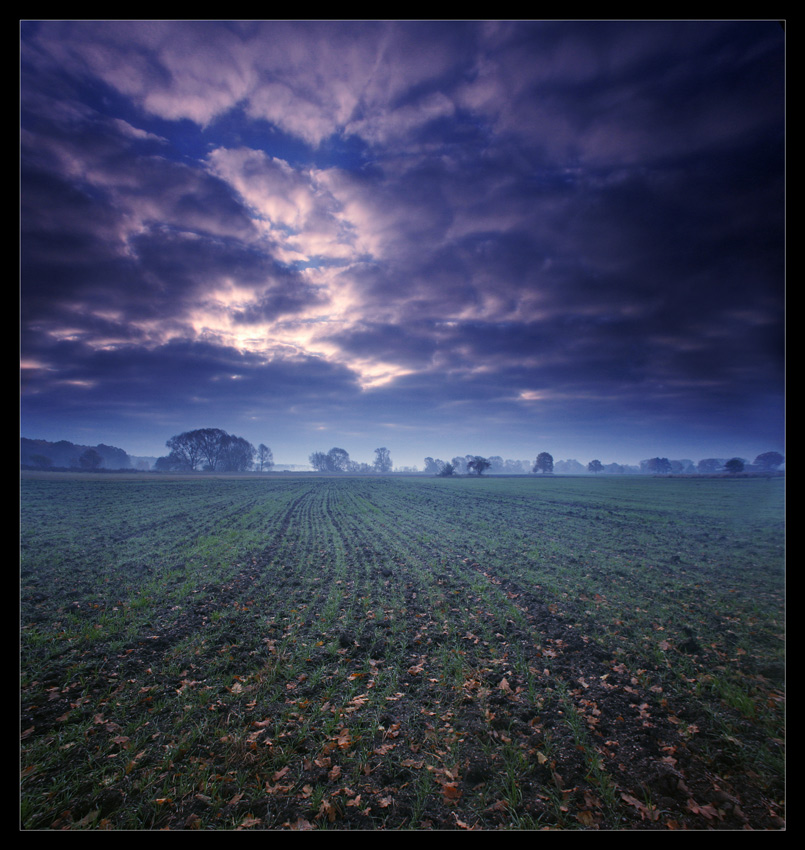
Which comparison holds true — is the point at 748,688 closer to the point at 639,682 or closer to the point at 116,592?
the point at 639,682

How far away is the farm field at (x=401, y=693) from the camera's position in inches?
104

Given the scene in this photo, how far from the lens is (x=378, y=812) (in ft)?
8.52

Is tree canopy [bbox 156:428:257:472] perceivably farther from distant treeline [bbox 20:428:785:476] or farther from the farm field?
the farm field

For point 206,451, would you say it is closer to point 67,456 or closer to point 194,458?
point 194,458

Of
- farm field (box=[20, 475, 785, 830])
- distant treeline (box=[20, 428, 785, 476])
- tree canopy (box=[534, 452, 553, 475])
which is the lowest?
tree canopy (box=[534, 452, 553, 475])

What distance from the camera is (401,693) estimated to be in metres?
4.08

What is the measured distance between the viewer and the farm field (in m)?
2.64

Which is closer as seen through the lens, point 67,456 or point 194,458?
point 67,456

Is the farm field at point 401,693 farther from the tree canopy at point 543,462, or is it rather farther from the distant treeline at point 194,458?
the tree canopy at point 543,462

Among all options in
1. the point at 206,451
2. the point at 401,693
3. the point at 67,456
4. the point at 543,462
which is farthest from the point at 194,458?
the point at 543,462

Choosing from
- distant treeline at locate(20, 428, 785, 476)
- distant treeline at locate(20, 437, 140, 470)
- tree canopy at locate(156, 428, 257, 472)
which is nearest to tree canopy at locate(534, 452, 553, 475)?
distant treeline at locate(20, 428, 785, 476)

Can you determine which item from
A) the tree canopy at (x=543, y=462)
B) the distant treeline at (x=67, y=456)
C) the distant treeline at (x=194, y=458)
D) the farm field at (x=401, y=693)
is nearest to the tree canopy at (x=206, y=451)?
the distant treeline at (x=194, y=458)
